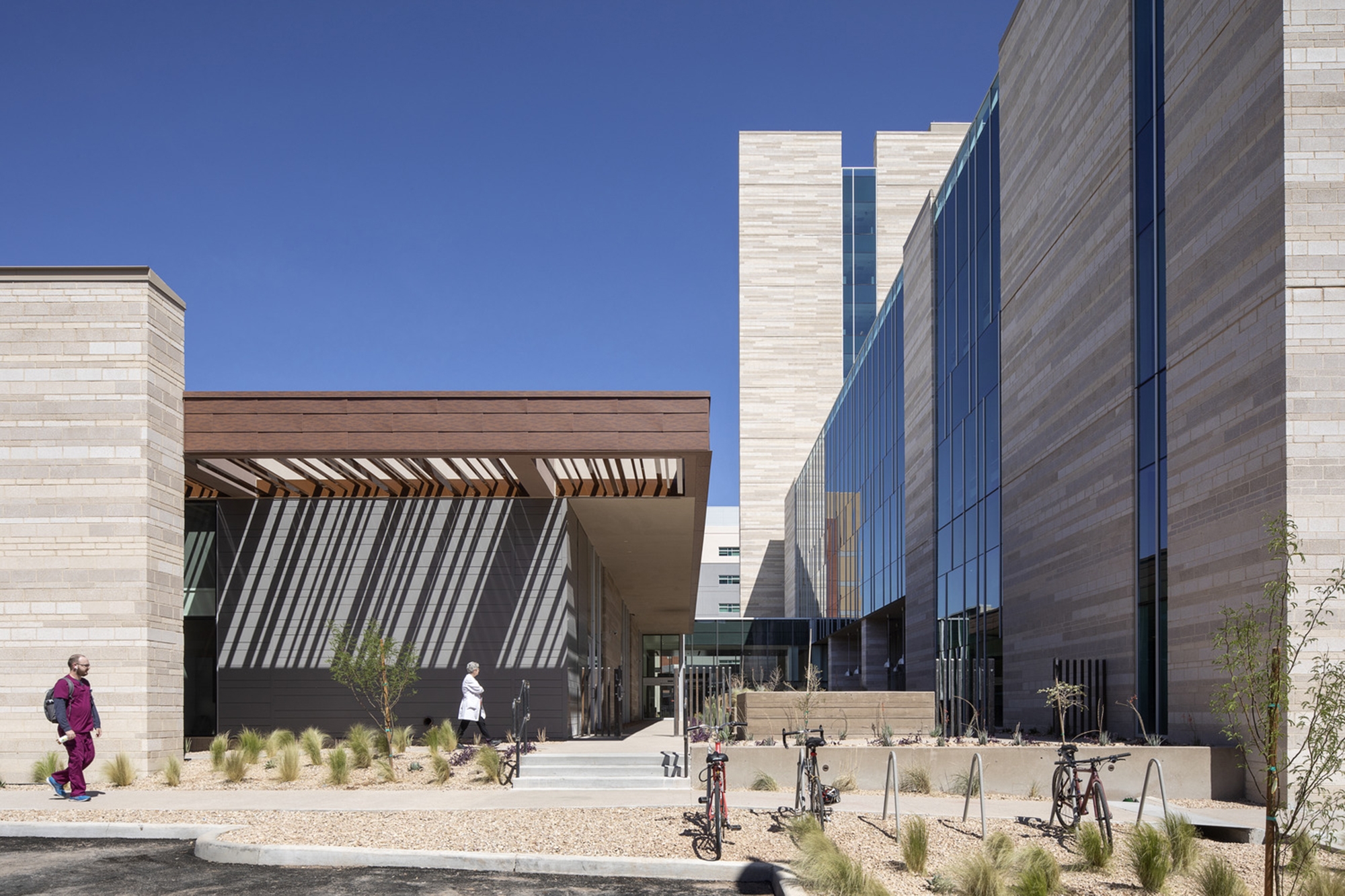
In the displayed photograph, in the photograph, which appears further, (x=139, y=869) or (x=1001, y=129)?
(x=1001, y=129)

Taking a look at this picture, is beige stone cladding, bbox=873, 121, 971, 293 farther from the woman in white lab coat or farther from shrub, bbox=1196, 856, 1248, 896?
shrub, bbox=1196, 856, 1248, 896

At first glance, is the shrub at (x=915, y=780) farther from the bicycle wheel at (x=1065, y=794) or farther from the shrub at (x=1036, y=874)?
the shrub at (x=1036, y=874)

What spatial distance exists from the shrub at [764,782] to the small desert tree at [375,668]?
17.2 feet

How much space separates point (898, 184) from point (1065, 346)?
2349 inches

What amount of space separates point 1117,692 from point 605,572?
16756 mm

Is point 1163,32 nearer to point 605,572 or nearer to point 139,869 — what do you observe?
point 139,869

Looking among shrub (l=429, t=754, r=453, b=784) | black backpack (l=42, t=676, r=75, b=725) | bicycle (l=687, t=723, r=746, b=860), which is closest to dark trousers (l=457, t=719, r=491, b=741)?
shrub (l=429, t=754, r=453, b=784)

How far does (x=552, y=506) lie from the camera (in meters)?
22.2

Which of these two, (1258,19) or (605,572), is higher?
(1258,19)

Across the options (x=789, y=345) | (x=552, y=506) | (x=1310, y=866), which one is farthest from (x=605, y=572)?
(x=789, y=345)

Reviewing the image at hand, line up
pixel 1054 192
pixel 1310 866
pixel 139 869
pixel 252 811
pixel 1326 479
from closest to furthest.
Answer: pixel 1310 866
pixel 139 869
pixel 252 811
pixel 1326 479
pixel 1054 192

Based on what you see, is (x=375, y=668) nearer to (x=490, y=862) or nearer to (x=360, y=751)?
(x=360, y=751)

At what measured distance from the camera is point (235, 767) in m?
15.5

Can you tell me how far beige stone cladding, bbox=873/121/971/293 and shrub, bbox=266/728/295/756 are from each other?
6615 cm
